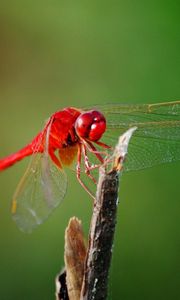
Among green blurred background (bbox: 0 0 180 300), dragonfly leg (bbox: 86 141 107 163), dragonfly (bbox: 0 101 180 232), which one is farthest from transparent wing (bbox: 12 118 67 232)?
green blurred background (bbox: 0 0 180 300)

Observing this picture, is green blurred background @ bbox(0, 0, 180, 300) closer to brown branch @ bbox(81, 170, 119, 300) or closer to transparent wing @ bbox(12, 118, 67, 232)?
transparent wing @ bbox(12, 118, 67, 232)

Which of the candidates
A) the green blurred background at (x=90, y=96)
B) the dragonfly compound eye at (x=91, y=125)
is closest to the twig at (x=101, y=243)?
the dragonfly compound eye at (x=91, y=125)

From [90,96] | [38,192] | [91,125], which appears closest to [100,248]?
[38,192]

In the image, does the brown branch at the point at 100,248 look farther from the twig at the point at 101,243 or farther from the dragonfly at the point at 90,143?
the dragonfly at the point at 90,143

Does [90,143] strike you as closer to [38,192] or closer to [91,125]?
[91,125]

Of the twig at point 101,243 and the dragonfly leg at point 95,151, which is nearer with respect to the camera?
the twig at point 101,243

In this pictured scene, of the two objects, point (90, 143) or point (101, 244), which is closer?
point (101, 244)
